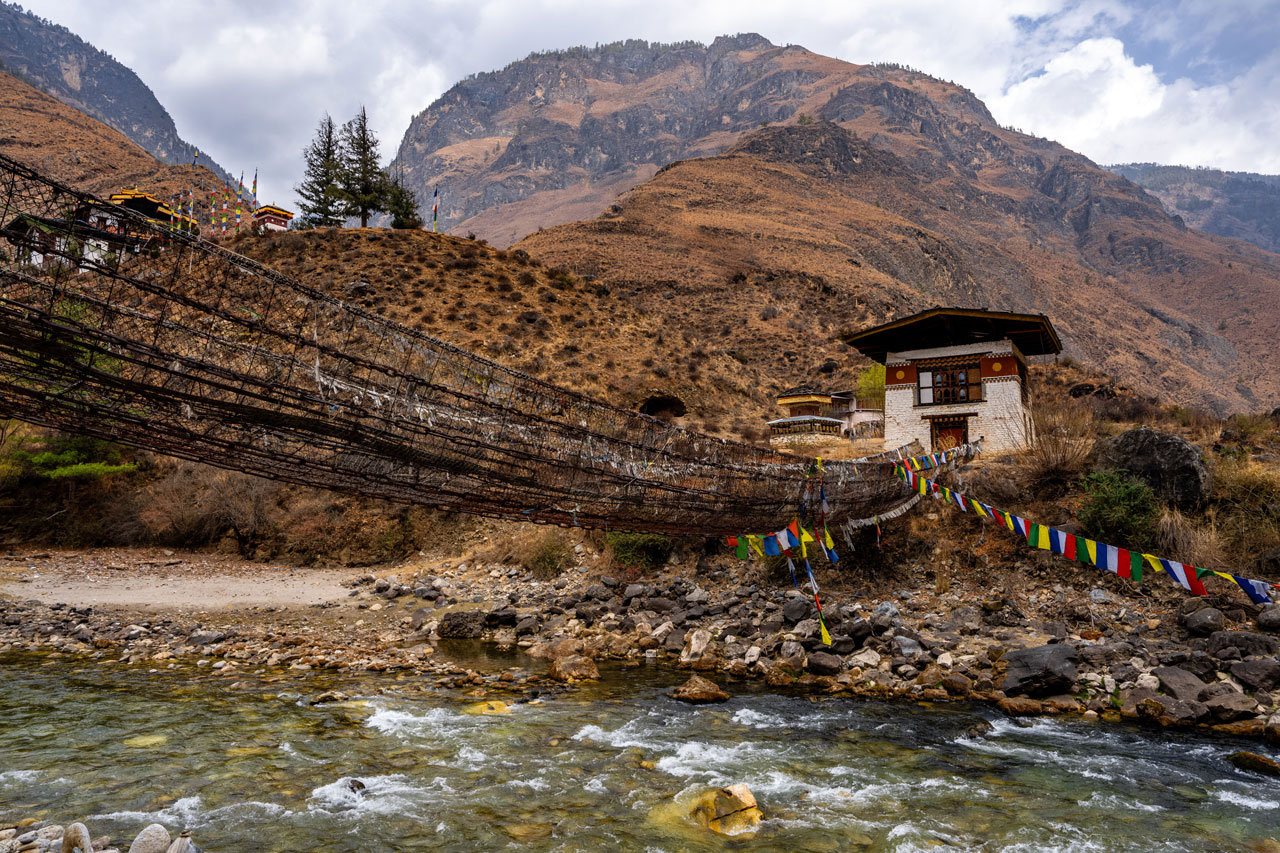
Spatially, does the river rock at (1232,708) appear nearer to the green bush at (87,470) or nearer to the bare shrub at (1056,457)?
the bare shrub at (1056,457)

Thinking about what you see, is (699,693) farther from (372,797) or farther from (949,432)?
(949,432)

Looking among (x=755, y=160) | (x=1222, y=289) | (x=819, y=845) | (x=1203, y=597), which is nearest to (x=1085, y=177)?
(x=1222, y=289)

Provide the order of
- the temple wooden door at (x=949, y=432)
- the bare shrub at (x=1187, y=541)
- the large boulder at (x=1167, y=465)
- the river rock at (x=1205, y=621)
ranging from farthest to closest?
the temple wooden door at (x=949, y=432) < the large boulder at (x=1167, y=465) < the bare shrub at (x=1187, y=541) < the river rock at (x=1205, y=621)

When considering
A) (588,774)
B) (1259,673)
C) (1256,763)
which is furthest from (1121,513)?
(588,774)

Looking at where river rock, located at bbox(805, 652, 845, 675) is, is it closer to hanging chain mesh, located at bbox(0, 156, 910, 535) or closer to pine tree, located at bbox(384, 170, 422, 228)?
hanging chain mesh, located at bbox(0, 156, 910, 535)

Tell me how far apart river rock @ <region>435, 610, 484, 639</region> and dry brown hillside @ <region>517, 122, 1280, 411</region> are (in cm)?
3040

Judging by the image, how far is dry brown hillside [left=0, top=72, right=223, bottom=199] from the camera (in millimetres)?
61875

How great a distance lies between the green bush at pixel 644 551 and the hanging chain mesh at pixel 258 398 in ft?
15.4

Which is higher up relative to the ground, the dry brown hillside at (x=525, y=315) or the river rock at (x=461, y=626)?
the dry brown hillside at (x=525, y=315)

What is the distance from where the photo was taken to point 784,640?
11.7m

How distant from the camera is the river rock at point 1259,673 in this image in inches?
323

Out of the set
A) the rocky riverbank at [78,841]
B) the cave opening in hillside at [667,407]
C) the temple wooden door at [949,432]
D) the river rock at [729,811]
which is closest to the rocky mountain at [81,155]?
the cave opening in hillside at [667,407]

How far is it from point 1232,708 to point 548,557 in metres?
14.4

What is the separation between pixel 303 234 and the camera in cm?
3653
